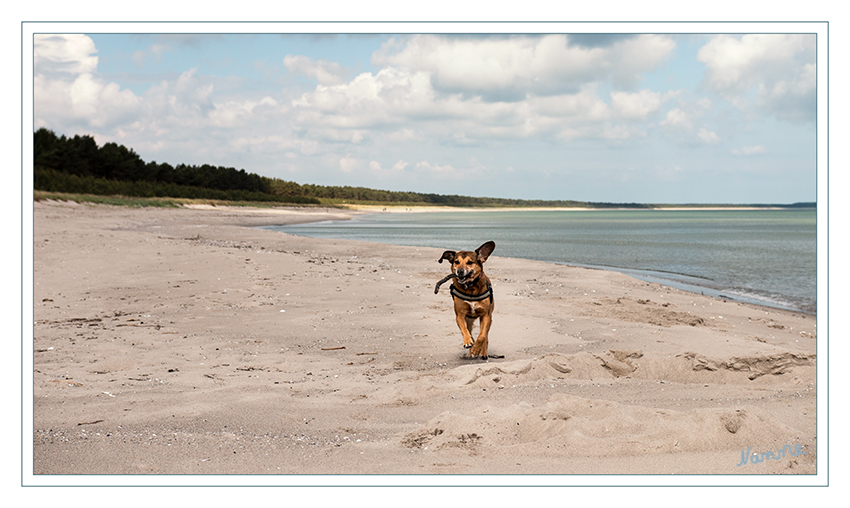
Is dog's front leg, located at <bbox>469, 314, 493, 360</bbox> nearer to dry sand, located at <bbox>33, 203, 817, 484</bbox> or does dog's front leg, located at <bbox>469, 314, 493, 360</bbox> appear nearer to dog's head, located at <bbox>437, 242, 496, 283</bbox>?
dry sand, located at <bbox>33, 203, 817, 484</bbox>

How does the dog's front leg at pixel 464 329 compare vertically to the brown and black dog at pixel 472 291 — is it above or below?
below

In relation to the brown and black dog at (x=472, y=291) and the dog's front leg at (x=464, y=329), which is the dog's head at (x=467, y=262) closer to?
the brown and black dog at (x=472, y=291)

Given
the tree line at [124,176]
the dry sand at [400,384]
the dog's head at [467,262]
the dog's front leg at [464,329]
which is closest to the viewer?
the dry sand at [400,384]

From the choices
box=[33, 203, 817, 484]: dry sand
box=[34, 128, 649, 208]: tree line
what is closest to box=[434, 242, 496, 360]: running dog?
box=[33, 203, 817, 484]: dry sand

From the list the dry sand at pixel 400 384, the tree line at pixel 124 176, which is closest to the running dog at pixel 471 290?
the dry sand at pixel 400 384

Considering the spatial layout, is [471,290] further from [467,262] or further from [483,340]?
[483,340]

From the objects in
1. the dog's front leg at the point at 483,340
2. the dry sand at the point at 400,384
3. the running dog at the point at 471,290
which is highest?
the running dog at the point at 471,290

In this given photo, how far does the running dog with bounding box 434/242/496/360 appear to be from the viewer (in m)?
5.86

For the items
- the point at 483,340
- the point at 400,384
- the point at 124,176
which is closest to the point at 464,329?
the point at 483,340

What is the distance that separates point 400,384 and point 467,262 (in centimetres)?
133

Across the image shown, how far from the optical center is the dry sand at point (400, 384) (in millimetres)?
3676

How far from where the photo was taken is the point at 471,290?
20.0 feet
